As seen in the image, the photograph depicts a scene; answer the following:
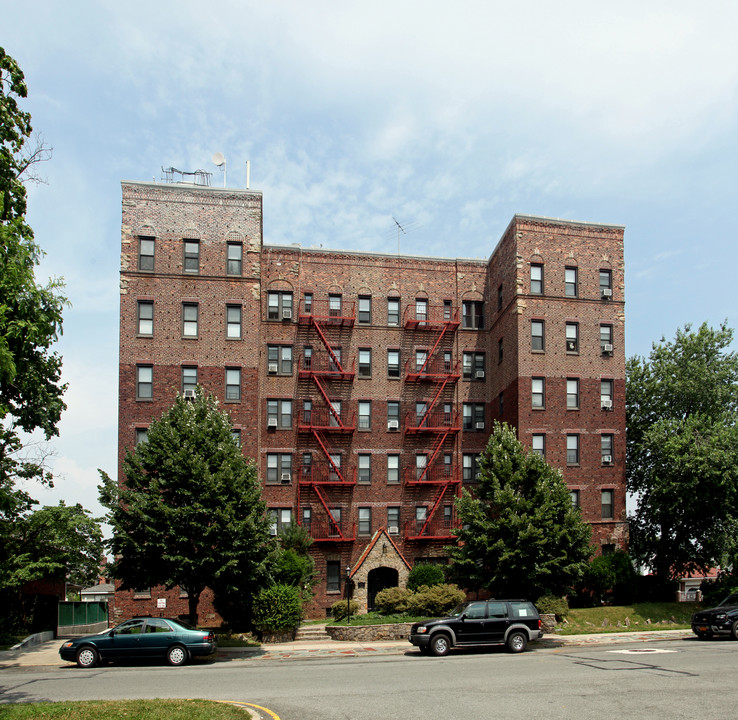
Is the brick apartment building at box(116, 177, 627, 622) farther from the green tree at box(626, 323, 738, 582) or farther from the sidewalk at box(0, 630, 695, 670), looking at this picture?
the sidewalk at box(0, 630, 695, 670)

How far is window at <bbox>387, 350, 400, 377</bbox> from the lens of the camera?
144ft

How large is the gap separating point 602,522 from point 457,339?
42.9ft

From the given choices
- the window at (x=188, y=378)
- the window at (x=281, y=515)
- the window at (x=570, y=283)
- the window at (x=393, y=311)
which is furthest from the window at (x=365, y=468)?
the window at (x=570, y=283)

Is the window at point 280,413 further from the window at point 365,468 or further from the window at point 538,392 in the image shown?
the window at point 538,392

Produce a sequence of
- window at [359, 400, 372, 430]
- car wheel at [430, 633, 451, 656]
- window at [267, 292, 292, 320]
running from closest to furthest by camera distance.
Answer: car wheel at [430, 633, 451, 656] → window at [267, 292, 292, 320] → window at [359, 400, 372, 430]

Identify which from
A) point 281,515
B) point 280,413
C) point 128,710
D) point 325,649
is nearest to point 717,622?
point 325,649

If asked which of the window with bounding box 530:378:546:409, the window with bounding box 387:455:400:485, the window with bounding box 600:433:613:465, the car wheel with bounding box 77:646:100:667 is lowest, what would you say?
the car wheel with bounding box 77:646:100:667

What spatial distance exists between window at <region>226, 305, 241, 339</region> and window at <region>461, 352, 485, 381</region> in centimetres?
1367

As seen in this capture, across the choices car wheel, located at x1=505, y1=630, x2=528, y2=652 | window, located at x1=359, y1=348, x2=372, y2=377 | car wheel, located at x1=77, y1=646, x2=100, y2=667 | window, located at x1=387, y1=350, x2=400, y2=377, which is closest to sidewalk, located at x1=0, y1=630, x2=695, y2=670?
car wheel, located at x1=77, y1=646, x2=100, y2=667

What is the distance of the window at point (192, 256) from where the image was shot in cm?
3959

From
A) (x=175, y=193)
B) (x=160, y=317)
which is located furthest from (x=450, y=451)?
(x=175, y=193)

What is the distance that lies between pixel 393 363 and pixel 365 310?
3494 mm

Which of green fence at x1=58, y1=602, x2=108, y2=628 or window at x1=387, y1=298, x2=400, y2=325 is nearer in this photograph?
green fence at x1=58, y1=602, x2=108, y2=628

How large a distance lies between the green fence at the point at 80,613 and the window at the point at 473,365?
80.2 ft
